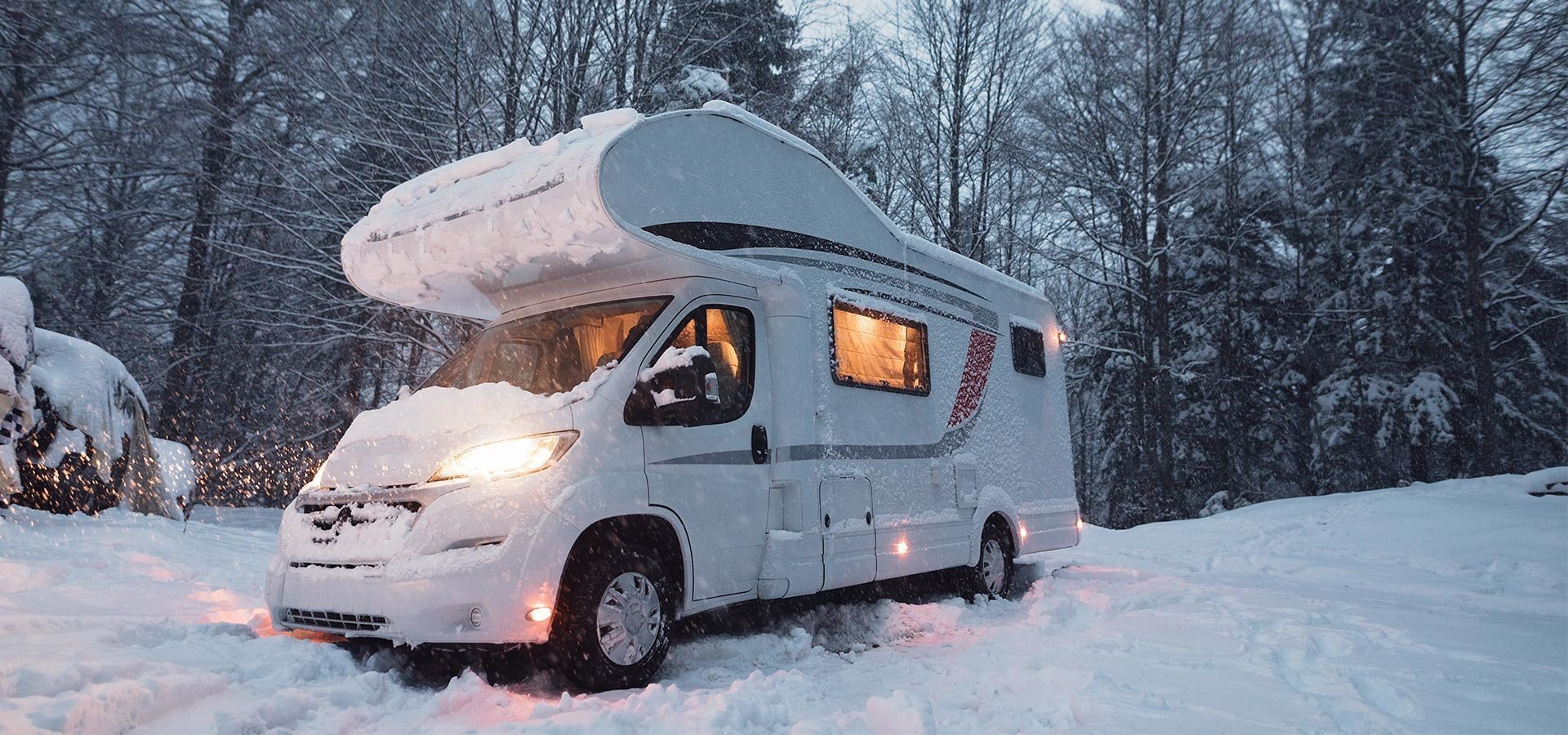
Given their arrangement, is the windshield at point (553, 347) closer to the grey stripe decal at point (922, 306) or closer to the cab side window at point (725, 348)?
the cab side window at point (725, 348)

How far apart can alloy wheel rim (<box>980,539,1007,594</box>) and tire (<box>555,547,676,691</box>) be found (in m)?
3.75

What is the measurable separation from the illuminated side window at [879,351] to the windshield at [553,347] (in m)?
1.59

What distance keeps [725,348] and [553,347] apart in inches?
39.8

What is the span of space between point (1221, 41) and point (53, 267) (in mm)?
21009

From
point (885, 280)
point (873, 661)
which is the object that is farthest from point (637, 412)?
point (885, 280)

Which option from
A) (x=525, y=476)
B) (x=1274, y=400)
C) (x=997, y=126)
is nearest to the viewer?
(x=525, y=476)

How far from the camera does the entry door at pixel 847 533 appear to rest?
5.89 m

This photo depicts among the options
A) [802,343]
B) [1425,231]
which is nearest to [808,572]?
[802,343]

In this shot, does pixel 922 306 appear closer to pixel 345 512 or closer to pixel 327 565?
pixel 345 512

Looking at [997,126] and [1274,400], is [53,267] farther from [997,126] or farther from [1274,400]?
[1274,400]

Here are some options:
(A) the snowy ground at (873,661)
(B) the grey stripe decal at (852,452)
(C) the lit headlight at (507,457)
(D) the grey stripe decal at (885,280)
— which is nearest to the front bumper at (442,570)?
(C) the lit headlight at (507,457)

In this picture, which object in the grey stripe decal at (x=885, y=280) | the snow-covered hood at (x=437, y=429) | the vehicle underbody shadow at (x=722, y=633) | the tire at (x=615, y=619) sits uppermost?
the grey stripe decal at (x=885, y=280)

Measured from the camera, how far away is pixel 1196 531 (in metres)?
13.7

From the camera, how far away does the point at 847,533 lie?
6062mm
